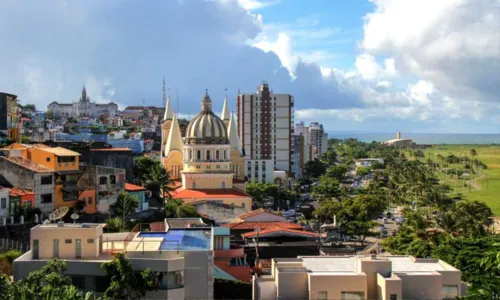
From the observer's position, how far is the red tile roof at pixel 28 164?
45.1 metres

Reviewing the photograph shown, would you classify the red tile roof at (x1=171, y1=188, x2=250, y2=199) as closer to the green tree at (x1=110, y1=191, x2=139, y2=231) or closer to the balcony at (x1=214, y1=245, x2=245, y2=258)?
the green tree at (x1=110, y1=191, x2=139, y2=231)

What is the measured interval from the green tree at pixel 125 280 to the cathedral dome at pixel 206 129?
49240 millimetres

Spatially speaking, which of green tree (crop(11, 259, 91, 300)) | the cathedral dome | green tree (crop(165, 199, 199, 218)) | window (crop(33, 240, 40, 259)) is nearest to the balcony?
window (crop(33, 240, 40, 259))

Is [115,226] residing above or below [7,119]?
below

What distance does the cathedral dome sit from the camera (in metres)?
72.5

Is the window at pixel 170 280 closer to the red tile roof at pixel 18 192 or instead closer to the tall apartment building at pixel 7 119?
the red tile roof at pixel 18 192

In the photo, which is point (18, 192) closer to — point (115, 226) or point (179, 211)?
point (115, 226)

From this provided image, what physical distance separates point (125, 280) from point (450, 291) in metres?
12.3

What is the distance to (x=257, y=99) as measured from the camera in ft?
415

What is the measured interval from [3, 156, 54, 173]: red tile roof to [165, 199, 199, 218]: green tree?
13.3 metres

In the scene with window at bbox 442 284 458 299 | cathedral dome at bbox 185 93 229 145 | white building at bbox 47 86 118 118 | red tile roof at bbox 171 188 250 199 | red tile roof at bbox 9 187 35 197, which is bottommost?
window at bbox 442 284 458 299

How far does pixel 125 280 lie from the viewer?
2314 centimetres

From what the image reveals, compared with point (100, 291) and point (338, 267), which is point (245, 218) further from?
point (100, 291)

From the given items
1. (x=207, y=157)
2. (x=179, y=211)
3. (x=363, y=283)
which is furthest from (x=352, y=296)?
(x=207, y=157)
